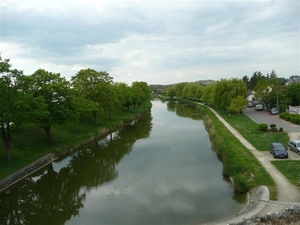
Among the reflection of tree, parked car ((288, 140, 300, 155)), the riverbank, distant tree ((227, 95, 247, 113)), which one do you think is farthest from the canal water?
distant tree ((227, 95, 247, 113))

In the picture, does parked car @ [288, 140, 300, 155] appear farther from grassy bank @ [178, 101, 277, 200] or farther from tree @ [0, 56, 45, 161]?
tree @ [0, 56, 45, 161]

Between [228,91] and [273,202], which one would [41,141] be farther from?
[228,91]

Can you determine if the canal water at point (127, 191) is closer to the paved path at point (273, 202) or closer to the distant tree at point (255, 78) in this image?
the paved path at point (273, 202)

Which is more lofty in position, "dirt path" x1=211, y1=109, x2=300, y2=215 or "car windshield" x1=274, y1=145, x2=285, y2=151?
"car windshield" x1=274, y1=145, x2=285, y2=151

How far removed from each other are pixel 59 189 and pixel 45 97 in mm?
13876

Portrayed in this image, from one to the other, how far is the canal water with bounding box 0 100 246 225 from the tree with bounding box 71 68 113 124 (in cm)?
1558

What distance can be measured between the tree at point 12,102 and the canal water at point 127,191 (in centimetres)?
506

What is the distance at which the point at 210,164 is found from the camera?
27.2 m

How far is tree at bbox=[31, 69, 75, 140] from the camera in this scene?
33156 mm

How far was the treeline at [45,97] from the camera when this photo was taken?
83.6 feet

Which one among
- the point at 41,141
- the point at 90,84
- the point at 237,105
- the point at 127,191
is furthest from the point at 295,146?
the point at 90,84

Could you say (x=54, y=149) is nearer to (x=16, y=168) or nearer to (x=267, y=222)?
(x=16, y=168)

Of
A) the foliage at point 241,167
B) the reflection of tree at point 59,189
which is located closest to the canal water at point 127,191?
the reflection of tree at point 59,189

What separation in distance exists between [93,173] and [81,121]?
2332 cm
